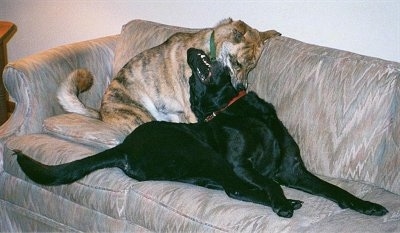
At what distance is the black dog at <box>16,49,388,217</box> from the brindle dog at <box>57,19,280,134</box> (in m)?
0.27

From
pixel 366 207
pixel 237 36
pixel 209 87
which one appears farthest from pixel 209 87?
pixel 366 207

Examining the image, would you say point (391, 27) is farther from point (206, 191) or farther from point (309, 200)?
point (206, 191)

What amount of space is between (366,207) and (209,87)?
2.62ft

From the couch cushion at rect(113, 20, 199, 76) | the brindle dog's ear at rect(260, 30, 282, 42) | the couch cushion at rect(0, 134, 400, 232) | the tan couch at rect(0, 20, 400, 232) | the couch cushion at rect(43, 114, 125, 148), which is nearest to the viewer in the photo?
the couch cushion at rect(0, 134, 400, 232)

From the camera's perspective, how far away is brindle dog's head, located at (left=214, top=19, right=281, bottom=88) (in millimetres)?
2775

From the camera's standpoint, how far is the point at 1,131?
2889 millimetres

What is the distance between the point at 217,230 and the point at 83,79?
120 centimetres

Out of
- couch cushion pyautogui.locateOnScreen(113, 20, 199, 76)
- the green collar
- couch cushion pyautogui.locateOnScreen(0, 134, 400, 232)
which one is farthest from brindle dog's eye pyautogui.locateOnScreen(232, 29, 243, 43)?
couch cushion pyautogui.locateOnScreen(0, 134, 400, 232)

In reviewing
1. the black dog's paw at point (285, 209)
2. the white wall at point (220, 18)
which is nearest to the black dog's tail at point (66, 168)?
the black dog's paw at point (285, 209)

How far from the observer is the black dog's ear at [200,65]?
8.17ft

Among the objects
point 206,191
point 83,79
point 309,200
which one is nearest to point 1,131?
point 83,79

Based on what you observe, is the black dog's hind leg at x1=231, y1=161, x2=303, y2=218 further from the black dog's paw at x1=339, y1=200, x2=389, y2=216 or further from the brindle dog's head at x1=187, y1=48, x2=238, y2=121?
the brindle dog's head at x1=187, y1=48, x2=238, y2=121

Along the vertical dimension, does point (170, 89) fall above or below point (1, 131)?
above

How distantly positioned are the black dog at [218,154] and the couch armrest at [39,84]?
0.58 m
